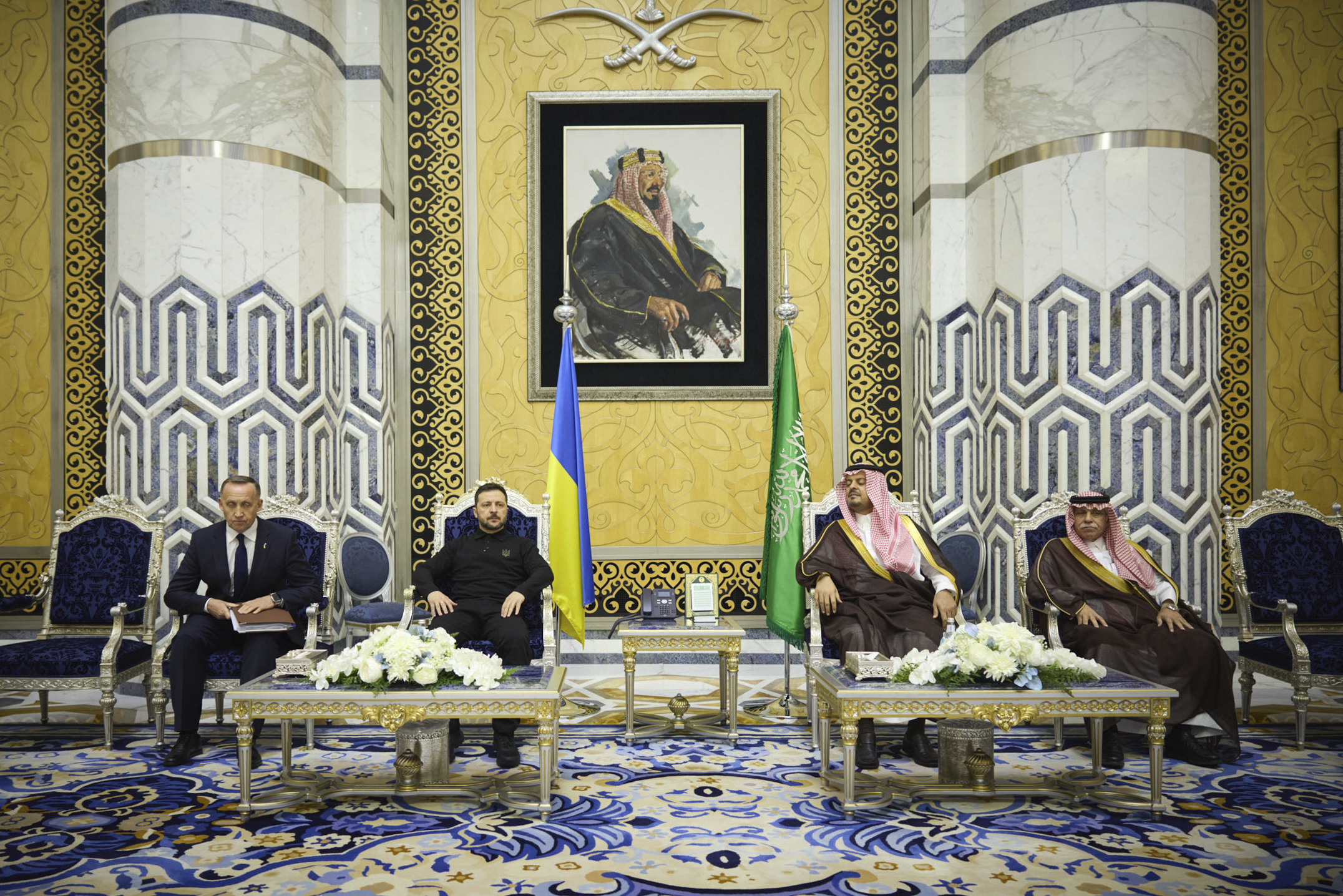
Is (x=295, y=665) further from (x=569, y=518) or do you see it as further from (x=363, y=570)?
(x=363, y=570)

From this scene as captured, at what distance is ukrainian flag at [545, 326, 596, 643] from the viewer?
5.25 meters

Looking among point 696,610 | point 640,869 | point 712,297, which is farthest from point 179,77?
point 640,869

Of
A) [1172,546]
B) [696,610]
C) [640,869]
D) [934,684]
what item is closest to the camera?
[640,869]

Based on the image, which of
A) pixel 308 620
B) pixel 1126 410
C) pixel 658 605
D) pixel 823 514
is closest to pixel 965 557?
pixel 1126 410

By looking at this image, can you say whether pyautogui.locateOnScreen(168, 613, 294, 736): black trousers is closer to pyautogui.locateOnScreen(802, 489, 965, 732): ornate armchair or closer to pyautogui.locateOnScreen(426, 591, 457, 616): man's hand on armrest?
pyautogui.locateOnScreen(426, 591, 457, 616): man's hand on armrest

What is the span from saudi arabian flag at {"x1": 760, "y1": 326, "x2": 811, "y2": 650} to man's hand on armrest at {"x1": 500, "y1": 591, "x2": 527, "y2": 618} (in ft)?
4.72

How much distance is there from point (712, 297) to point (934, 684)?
4429 mm

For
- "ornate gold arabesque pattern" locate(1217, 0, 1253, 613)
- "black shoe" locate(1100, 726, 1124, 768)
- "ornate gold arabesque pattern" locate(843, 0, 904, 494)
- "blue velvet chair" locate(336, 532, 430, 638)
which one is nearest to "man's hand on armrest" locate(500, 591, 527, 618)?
"blue velvet chair" locate(336, 532, 430, 638)

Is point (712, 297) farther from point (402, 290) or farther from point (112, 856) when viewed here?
point (112, 856)

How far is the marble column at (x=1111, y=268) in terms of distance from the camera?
5992mm

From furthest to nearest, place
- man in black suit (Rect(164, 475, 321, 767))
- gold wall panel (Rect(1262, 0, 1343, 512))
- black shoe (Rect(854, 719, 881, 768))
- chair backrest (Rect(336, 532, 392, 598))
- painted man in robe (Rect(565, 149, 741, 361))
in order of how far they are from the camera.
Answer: painted man in robe (Rect(565, 149, 741, 361)) → gold wall panel (Rect(1262, 0, 1343, 512)) → chair backrest (Rect(336, 532, 392, 598)) → man in black suit (Rect(164, 475, 321, 767)) → black shoe (Rect(854, 719, 881, 768))

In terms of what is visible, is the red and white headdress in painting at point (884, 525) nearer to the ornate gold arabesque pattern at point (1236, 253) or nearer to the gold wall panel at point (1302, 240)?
the ornate gold arabesque pattern at point (1236, 253)

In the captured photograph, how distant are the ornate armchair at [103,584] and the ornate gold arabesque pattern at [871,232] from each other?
506 centimetres

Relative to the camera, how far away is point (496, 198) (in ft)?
23.9
